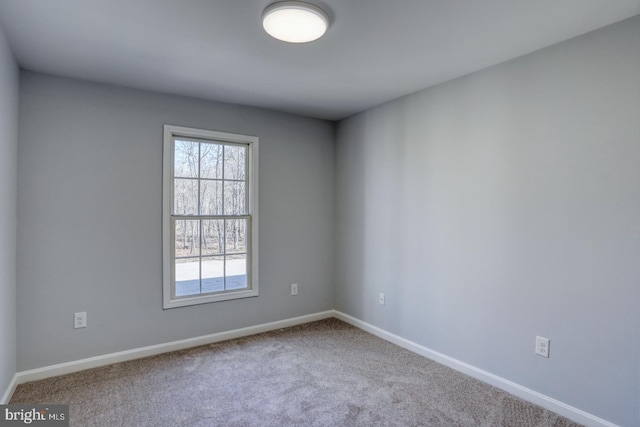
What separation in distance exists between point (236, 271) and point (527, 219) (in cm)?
271

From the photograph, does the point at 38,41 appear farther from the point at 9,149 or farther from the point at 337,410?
the point at 337,410

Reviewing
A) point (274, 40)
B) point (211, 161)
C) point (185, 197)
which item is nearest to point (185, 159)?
point (211, 161)

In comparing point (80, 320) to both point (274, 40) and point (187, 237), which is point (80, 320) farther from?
point (274, 40)

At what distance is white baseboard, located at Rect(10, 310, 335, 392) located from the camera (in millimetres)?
2703

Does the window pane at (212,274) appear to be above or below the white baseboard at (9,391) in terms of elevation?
above

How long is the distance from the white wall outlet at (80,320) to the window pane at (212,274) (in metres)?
0.99

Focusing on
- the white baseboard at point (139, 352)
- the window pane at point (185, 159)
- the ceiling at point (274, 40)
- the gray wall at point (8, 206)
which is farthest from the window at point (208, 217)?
the gray wall at point (8, 206)

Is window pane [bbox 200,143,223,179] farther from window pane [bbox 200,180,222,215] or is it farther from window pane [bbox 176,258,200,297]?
window pane [bbox 176,258,200,297]

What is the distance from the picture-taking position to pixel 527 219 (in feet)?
8.09

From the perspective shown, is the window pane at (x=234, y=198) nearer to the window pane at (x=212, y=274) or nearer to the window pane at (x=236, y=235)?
the window pane at (x=236, y=235)

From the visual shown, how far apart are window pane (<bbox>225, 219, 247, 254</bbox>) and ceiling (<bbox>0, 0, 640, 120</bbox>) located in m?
1.33

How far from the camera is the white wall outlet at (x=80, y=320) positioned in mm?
2879

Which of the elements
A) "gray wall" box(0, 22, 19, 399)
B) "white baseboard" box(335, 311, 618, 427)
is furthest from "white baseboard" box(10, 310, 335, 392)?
"white baseboard" box(335, 311, 618, 427)

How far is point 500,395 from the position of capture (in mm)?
2500
